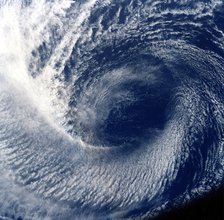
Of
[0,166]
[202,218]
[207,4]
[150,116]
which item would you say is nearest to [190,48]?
[207,4]

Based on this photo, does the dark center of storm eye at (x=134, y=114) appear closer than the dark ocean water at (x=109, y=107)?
No

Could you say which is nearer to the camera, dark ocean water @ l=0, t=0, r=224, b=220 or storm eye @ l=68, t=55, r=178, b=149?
dark ocean water @ l=0, t=0, r=224, b=220

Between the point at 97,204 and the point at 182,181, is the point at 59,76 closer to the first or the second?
the point at 97,204

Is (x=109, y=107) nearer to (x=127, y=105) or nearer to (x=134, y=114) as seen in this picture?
(x=127, y=105)

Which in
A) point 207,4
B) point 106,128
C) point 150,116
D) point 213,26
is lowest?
point 106,128

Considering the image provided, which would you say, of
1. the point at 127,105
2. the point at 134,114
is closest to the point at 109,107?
the point at 127,105
